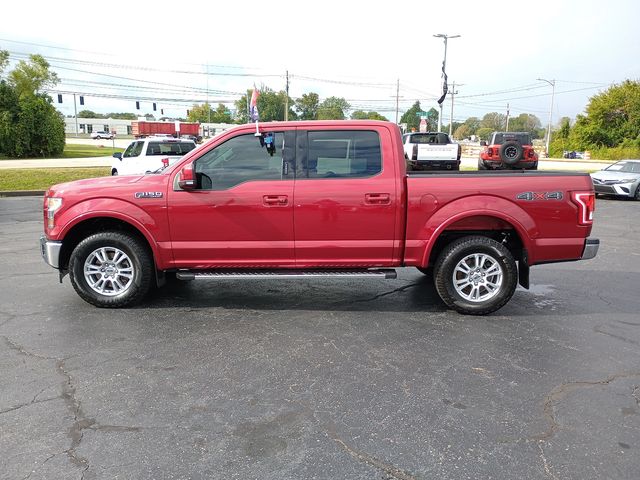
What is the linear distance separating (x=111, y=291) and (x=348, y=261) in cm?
255

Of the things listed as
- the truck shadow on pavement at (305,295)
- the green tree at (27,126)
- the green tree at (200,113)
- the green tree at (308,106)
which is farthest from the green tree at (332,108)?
the truck shadow on pavement at (305,295)

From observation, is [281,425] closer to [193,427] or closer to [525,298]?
[193,427]

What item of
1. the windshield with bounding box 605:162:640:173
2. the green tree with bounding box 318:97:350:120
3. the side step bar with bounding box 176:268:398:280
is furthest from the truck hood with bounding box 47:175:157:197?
the green tree with bounding box 318:97:350:120

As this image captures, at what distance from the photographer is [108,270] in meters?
5.39

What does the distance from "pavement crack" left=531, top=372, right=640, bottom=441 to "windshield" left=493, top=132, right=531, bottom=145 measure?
20.3m

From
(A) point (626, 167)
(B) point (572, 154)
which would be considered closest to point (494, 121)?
(B) point (572, 154)

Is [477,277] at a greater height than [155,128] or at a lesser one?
lesser

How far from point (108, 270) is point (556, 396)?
439cm

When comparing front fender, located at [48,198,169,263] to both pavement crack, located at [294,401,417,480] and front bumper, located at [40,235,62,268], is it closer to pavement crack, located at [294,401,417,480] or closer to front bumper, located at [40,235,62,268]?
front bumper, located at [40,235,62,268]

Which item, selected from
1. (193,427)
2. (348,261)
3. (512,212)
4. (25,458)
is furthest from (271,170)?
(25,458)

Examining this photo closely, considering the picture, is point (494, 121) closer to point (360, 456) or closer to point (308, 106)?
point (308, 106)

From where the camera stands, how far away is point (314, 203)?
5113mm

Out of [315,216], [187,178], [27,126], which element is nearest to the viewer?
[187,178]

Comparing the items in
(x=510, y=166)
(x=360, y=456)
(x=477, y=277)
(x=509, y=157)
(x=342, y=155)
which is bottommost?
(x=360, y=456)
